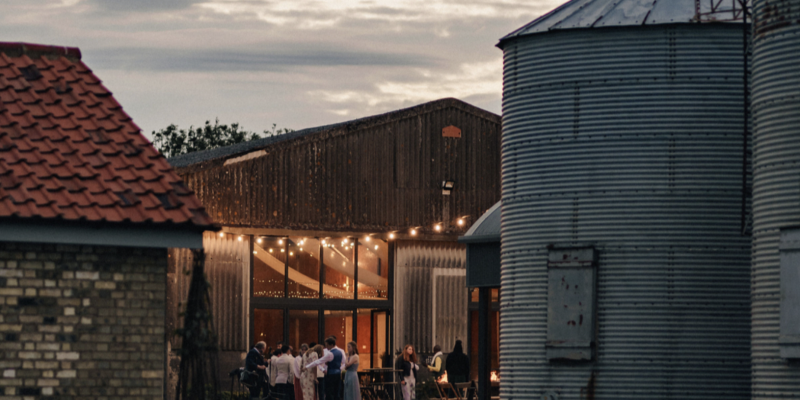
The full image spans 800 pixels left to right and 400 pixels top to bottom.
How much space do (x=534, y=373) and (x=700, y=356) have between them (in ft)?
7.31

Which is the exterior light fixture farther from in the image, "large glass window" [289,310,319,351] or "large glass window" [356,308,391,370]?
"large glass window" [289,310,319,351]

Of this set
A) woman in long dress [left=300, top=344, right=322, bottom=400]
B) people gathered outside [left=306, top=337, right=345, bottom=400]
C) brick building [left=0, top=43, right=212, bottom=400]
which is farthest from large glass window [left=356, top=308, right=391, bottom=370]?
brick building [left=0, top=43, right=212, bottom=400]

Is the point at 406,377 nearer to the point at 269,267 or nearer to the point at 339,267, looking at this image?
the point at 269,267

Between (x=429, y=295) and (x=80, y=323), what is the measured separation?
23.2 m

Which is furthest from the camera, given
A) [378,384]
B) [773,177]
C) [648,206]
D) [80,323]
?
[378,384]

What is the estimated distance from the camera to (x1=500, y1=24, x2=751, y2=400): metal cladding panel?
1491 centimetres

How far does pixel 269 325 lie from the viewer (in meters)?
32.4

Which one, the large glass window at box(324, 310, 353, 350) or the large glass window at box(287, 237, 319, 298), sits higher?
the large glass window at box(287, 237, 319, 298)

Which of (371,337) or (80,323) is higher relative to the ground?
(80,323)

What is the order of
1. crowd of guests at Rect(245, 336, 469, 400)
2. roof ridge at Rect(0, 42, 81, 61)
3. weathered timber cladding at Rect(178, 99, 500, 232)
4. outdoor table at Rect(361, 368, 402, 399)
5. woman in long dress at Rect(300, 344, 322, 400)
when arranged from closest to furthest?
roof ridge at Rect(0, 42, 81, 61) < crowd of guests at Rect(245, 336, 469, 400) < woman in long dress at Rect(300, 344, 322, 400) < outdoor table at Rect(361, 368, 402, 399) < weathered timber cladding at Rect(178, 99, 500, 232)

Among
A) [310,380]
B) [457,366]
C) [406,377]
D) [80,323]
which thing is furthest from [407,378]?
[80,323]

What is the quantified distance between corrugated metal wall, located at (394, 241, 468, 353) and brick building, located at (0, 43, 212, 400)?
72.4 ft

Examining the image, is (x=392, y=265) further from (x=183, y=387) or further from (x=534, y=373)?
(x=183, y=387)

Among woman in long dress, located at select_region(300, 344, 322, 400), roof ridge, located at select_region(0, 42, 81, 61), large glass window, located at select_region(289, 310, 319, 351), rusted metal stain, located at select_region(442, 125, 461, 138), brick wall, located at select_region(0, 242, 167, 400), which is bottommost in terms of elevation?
woman in long dress, located at select_region(300, 344, 322, 400)
